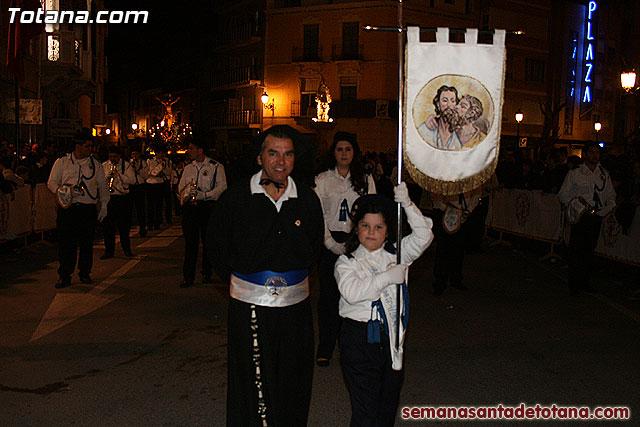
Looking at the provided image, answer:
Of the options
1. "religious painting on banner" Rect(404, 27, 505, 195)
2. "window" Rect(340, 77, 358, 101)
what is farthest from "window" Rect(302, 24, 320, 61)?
"religious painting on banner" Rect(404, 27, 505, 195)

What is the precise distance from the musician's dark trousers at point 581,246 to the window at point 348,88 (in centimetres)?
3334

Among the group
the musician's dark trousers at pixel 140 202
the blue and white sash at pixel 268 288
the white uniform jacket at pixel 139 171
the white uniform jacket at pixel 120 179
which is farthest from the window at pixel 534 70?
the blue and white sash at pixel 268 288

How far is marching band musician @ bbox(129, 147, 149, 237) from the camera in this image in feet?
53.6

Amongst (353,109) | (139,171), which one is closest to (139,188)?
(139,171)

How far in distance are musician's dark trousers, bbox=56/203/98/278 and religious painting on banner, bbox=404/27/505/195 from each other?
21.6ft

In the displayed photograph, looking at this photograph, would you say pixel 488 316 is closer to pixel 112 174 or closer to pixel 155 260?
pixel 155 260

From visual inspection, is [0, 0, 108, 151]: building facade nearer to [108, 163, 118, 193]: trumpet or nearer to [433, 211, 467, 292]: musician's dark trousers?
[108, 163, 118, 193]: trumpet

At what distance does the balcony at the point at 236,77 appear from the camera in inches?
1886

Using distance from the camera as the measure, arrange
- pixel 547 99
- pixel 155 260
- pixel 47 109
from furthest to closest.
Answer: pixel 547 99 → pixel 47 109 → pixel 155 260

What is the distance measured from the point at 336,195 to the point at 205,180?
13.0 feet

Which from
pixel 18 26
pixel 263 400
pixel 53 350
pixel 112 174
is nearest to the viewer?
pixel 263 400

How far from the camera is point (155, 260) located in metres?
12.3

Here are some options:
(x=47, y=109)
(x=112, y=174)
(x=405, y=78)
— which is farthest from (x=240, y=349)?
(x=47, y=109)

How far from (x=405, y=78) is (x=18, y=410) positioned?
11.8ft
